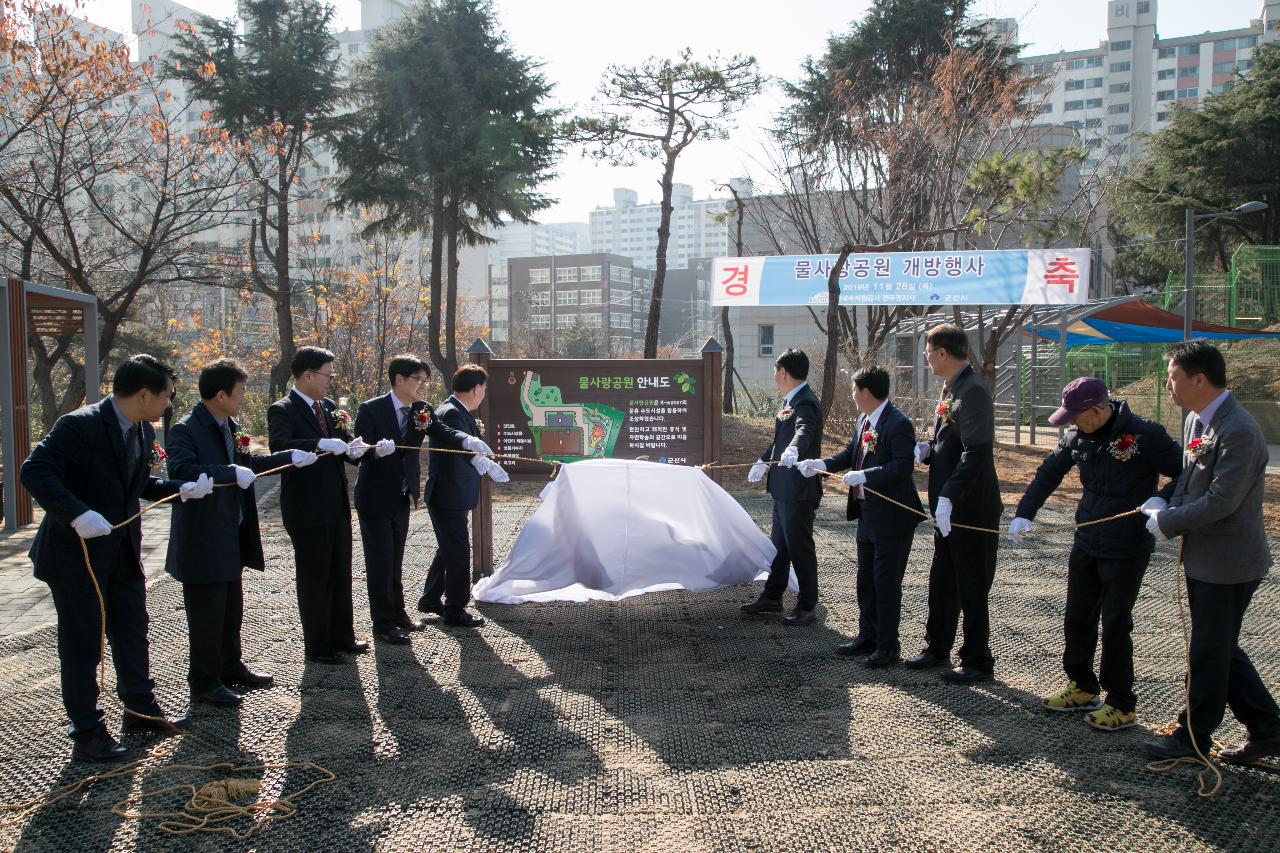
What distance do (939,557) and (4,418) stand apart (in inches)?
338

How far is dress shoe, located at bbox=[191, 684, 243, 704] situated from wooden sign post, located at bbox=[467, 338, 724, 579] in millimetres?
3220

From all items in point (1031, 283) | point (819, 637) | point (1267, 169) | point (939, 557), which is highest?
point (1267, 169)

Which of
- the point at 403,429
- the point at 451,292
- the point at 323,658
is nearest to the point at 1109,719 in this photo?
the point at 323,658

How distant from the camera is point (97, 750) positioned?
3629 millimetres

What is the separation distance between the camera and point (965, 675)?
4555mm

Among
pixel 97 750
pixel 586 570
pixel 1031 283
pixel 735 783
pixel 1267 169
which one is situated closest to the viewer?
pixel 735 783

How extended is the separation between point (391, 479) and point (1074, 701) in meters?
3.68

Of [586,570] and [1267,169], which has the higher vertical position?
[1267,169]

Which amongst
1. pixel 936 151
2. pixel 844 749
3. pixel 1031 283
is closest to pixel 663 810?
pixel 844 749

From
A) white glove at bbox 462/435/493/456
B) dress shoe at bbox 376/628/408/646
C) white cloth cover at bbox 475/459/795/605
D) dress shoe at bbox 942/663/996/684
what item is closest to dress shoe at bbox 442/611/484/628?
white cloth cover at bbox 475/459/795/605

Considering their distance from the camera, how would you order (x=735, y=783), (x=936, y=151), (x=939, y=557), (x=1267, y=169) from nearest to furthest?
(x=735, y=783) < (x=939, y=557) < (x=936, y=151) < (x=1267, y=169)

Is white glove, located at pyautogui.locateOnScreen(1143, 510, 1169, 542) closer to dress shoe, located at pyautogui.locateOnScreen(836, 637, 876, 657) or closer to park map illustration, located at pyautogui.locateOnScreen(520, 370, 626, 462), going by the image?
dress shoe, located at pyautogui.locateOnScreen(836, 637, 876, 657)

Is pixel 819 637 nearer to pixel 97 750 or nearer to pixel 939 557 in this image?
pixel 939 557

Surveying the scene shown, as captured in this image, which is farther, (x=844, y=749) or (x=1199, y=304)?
(x=1199, y=304)
